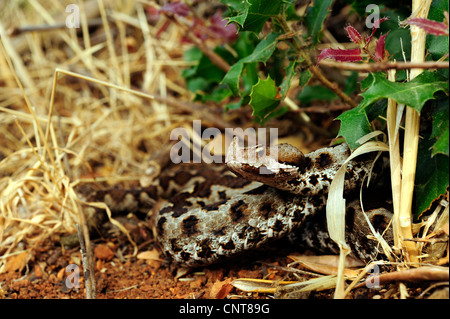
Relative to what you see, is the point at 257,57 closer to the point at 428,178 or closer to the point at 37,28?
the point at 428,178

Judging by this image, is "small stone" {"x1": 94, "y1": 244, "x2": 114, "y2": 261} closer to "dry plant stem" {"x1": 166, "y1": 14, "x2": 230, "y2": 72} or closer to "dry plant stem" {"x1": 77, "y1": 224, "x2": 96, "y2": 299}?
"dry plant stem" {"x1": 77, "y1": 224, "x2": 96, "y2": 299}

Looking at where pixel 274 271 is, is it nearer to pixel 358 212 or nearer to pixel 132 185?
pixel 358 212

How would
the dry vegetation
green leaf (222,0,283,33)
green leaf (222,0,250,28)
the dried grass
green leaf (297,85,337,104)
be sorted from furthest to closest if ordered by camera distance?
the dried grass → the dry vegetation → green leaf (297,85,337,104) → green leaf (222,0,283,33) → green leaf (222,0,250,28)

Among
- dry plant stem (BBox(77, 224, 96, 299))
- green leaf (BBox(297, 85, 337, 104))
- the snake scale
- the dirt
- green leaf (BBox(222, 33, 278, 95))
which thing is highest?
green leaf (BBox(222, 33, 278, 95))

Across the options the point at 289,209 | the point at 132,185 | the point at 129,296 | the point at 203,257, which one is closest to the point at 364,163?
the point at 289,209

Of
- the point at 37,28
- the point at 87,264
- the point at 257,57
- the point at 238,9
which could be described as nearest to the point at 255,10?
the point at 238,9

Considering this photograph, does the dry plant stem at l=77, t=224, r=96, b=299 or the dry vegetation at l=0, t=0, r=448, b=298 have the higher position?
the dry vegetation at l=0, t=0, r=448, b=298

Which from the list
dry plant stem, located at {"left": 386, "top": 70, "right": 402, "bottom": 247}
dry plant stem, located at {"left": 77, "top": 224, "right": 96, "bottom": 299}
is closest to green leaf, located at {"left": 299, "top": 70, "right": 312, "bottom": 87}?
dry plant stem, located at {"left": 386, "top": 70, "right": 402, "bottom": 247}
